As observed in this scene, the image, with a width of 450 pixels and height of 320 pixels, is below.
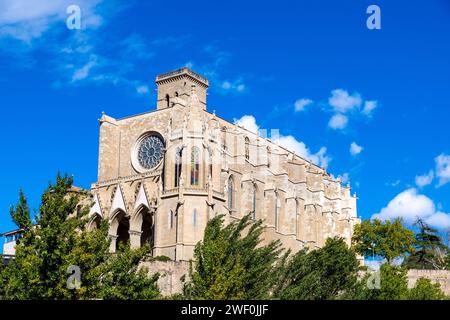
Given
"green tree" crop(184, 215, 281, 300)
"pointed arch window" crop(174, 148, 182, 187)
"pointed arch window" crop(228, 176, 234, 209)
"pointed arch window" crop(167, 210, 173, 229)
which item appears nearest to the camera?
"green tree" crop(184, 215, 281, 300)

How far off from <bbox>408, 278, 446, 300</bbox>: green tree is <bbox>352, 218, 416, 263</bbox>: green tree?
66.1 ft

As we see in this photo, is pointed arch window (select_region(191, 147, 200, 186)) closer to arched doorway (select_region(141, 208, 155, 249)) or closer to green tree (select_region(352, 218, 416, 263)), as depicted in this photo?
arched doorway (select_region(141, 208, 155, 249))

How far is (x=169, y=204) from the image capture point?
219ft

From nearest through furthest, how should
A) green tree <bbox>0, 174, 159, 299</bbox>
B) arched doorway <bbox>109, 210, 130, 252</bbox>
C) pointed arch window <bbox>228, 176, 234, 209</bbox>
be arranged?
green tree <bbox>0, 174, 159, 299</bbox> < arched doorway <bbox>109, 210, 130, 252</bbox> < pointed arch window <bbox>228, 176, 234, 209</bbox>

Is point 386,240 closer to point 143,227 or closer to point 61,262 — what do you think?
point 143,227

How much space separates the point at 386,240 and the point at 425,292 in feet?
96.3

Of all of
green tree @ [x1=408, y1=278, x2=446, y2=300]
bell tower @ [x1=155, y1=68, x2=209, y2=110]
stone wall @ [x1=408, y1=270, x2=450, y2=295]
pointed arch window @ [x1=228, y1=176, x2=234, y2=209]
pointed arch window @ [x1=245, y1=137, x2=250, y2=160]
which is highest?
bell tower @ [x1=155, y1=68, x2=209, y2=110]

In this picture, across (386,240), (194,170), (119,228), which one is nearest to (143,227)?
(119,228)

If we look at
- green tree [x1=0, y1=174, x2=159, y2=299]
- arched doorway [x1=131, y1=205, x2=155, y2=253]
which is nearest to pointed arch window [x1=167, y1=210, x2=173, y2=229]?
arched doorway [x1=131, y1=205, x2=155, y2=253]

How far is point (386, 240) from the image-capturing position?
82.1 metres

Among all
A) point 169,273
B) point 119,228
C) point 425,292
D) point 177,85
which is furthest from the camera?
point 177,85

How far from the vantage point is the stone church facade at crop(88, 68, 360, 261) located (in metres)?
66.4

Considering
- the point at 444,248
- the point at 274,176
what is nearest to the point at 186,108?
the point at 274,176

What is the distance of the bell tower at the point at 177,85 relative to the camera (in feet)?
280
